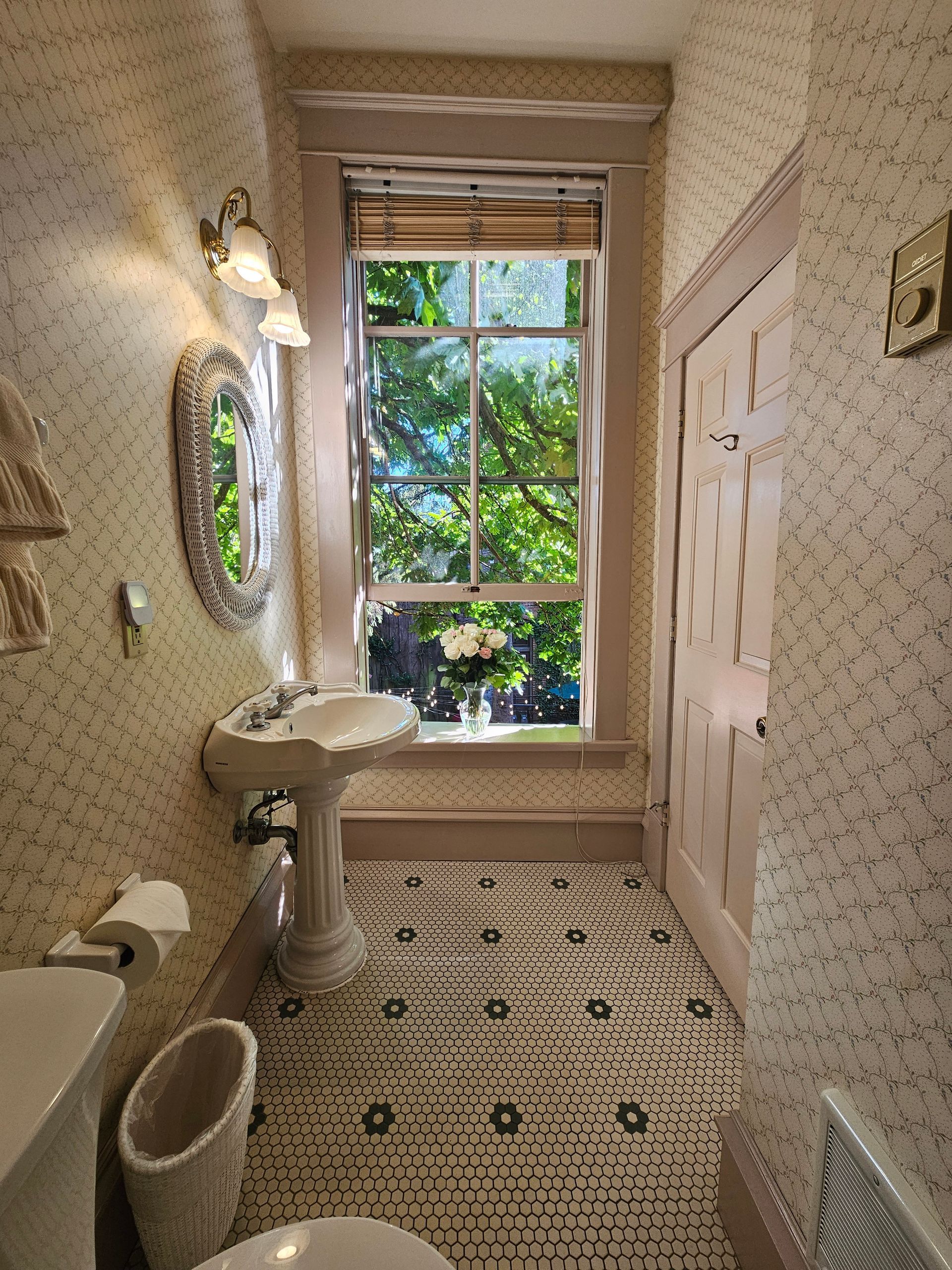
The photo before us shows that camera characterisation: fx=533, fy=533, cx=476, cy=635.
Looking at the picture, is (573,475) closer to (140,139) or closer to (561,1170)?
(140,139)

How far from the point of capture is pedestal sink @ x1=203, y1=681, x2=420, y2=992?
1.47 meters

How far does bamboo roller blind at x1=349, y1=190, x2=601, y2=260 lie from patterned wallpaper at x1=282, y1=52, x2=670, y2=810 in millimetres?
284

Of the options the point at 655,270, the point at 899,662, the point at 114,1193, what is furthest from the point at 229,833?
the point at 655,270

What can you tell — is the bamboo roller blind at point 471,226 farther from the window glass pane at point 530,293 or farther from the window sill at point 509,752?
the window sill at point 509,752

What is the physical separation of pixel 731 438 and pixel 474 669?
1291mm

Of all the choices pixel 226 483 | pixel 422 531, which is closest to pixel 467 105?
pixel 422 531

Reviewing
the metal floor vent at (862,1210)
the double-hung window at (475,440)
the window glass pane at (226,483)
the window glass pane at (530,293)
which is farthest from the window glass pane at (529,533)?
the metal floor vent at (862,1210)

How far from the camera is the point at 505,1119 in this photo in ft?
4.35

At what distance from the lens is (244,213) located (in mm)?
1716

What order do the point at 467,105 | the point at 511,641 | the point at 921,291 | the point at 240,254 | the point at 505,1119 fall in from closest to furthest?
the point at 921,291 → the point at 505,1119 → the point at 240,254 → the point at 467,105 → the point at 511,641

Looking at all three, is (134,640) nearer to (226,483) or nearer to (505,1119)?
(226,483)

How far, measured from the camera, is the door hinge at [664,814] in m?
2.13

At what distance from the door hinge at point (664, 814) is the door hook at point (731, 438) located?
1342mm

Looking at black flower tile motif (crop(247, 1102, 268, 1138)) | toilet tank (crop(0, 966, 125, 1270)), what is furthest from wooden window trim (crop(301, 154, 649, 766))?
toilet tank (crop(0, 966, 125, 1270))
